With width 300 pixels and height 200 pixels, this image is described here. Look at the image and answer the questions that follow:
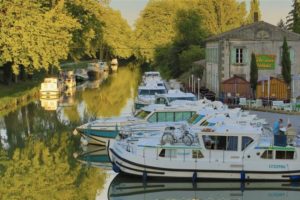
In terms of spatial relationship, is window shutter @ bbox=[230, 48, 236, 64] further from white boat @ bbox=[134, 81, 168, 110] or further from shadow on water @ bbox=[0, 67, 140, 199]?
shadow on water @ bbox=[0, 67, 140, 199]

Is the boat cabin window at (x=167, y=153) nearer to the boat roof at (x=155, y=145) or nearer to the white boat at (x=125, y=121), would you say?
the boat roof at (x=155, y=145)

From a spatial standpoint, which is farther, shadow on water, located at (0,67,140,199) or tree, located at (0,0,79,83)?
tree, located at (0,0,79,83)

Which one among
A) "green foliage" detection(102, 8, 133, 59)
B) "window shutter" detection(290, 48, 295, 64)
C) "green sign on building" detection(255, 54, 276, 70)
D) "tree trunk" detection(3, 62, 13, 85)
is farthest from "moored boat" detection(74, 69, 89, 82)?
"window shutter" detection(290, 48, 295, 64)

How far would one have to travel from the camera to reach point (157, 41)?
10088 centimetres

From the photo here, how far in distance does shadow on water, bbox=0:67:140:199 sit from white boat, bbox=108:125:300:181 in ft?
8.44

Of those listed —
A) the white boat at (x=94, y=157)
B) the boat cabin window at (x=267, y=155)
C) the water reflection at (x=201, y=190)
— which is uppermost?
the boat cabin window at (x=267, y=155)

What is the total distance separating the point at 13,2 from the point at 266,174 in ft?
106

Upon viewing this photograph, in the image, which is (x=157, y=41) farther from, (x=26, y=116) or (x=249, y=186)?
(x=249, y=186)

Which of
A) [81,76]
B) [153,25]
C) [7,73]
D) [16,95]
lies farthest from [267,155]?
[153,25]

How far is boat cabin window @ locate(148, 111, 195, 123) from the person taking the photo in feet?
98.6

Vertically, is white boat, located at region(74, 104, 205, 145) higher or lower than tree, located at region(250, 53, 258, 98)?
lower

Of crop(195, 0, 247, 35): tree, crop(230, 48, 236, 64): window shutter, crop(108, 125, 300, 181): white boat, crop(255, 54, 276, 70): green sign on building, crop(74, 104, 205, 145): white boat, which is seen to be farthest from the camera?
crop(195, 0, 247, 35): tree

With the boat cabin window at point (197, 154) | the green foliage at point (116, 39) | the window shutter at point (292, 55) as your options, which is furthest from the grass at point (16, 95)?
the green foliage at point (116, 39)

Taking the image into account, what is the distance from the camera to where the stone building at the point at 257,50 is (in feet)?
147
